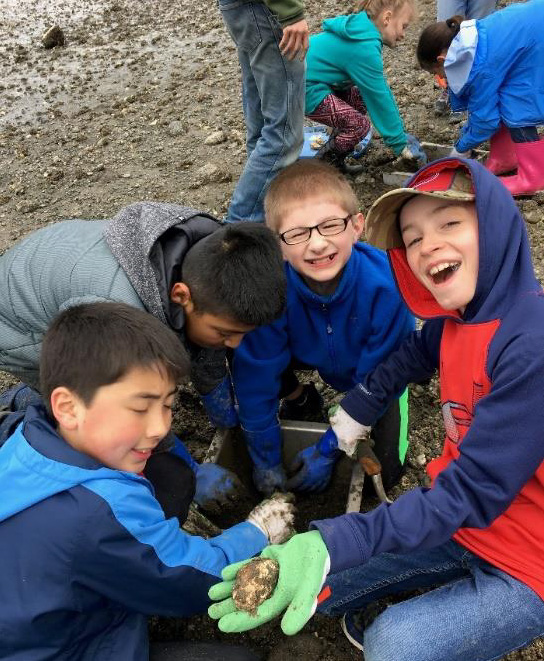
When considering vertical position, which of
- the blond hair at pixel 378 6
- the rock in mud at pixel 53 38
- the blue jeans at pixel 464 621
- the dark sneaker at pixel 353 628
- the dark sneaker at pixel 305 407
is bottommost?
the dark sneaker at pixel 353 628

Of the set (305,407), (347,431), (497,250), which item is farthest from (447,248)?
(305,407)

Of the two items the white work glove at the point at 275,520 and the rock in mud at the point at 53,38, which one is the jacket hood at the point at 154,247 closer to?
the white work glove at the point at 275,520

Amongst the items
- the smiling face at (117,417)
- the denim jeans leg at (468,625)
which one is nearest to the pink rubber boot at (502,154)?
the denim jeans leg at (468,625)

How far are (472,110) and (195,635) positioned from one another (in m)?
3.12

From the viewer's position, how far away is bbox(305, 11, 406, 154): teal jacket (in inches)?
140

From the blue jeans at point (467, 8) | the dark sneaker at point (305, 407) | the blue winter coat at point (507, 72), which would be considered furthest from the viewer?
the blue jeans at point (467, 8)

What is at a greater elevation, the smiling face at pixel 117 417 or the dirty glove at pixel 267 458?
the smiling face at pixel 117 417

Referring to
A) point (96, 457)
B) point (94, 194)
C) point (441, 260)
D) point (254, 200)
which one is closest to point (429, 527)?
point (441, 260)

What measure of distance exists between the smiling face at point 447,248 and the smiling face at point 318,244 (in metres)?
0.40

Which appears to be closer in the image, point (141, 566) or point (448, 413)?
point (141, 566)

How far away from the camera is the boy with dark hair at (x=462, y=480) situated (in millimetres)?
1290

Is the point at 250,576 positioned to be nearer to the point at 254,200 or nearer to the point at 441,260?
the point at 441,260

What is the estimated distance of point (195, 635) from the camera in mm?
1815

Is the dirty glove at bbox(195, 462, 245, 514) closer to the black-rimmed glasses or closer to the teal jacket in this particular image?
the black-rimmed glasses
